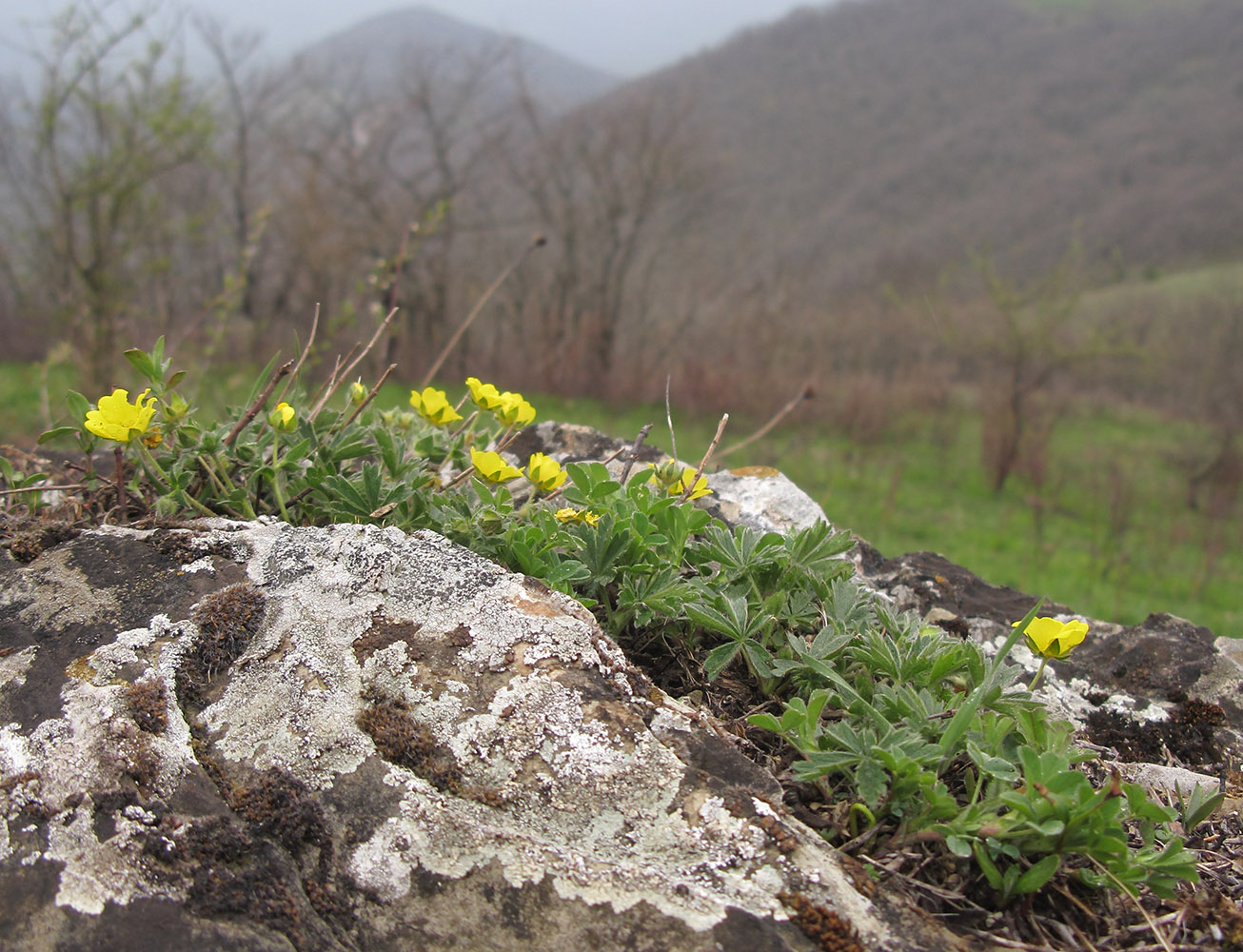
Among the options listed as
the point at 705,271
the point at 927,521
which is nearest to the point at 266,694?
the point at 927,521

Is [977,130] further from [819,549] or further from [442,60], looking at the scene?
[819,549]

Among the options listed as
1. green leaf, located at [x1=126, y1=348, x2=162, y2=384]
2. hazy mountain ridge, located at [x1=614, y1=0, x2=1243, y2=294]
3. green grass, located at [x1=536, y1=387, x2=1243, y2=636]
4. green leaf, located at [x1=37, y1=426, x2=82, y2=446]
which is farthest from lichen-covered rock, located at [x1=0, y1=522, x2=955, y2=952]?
hazy mountain ridge, located at [x1=614, y1=0, x2=1243, y2=294]

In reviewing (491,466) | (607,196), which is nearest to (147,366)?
(491,466)

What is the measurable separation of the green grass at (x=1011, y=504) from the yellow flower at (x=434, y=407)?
515 centimetres

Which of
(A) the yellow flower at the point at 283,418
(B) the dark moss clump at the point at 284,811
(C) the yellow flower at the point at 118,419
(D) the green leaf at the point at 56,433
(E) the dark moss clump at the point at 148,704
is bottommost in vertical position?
(B) the dark moss clump at the point at 284,811

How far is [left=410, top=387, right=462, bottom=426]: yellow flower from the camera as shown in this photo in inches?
71.2

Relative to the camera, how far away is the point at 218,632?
132 cm

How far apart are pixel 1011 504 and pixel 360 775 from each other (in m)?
14.5

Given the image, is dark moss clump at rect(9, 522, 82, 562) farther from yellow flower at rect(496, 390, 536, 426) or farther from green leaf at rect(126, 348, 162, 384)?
yellow flower at rect(496, 390, 536, 426)

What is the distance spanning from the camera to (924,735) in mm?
1276

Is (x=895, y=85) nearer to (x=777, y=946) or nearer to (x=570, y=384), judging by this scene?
(x=570, y=384)

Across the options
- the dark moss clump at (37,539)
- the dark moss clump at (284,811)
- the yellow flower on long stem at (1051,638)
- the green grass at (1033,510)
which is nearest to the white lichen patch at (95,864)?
the dark moss clump at (284,811)

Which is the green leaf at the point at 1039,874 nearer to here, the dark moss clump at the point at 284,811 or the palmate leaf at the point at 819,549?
the palmate leaf at the point at 819,549

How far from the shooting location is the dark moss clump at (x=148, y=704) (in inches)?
45.9
